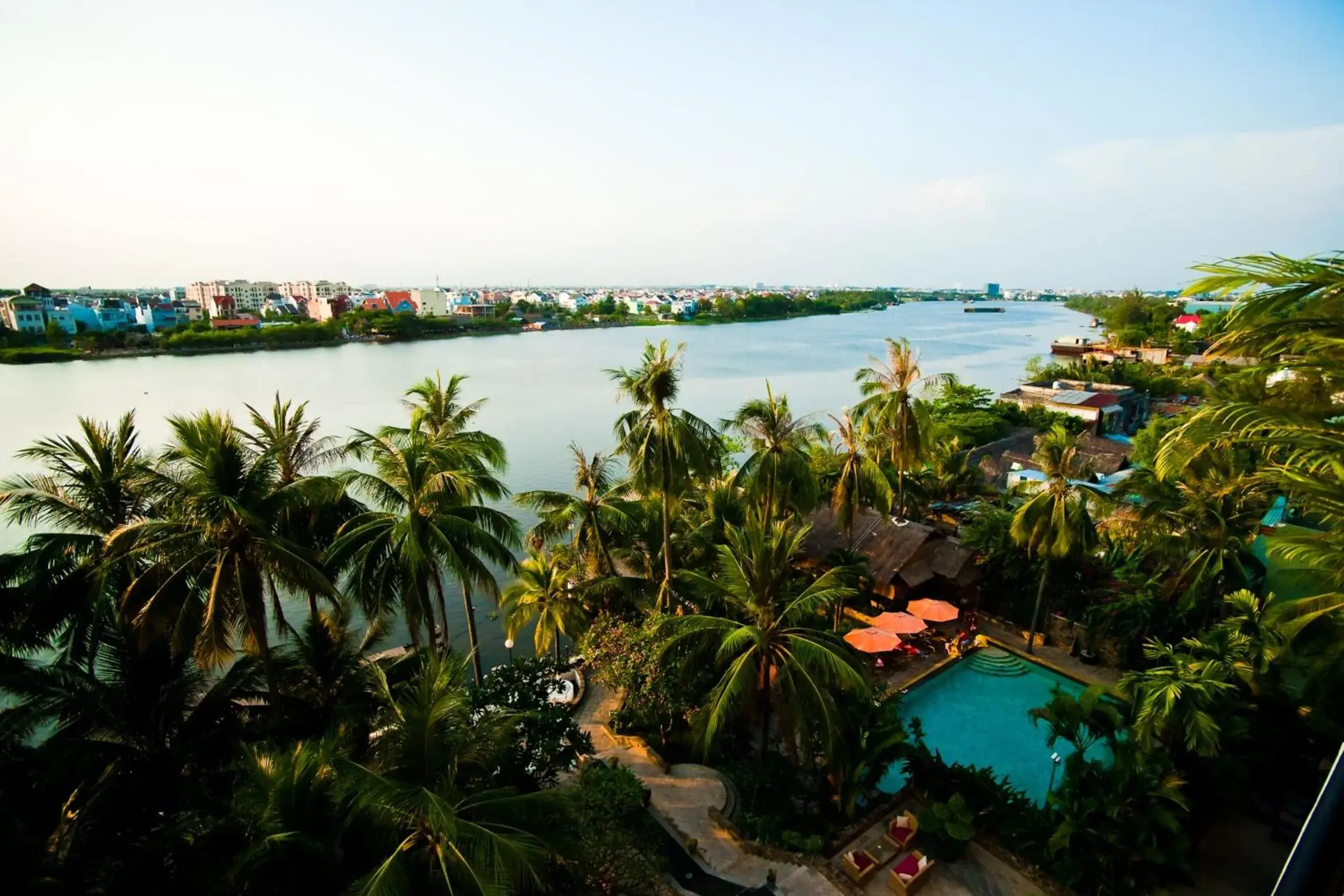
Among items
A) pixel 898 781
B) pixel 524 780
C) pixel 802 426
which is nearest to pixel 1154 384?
pixel 802 426

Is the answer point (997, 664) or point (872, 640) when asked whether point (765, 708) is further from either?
point (997, 664)

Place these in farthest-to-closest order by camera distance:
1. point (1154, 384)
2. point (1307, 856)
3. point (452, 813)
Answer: point (1154, 384) < point (452, 813) < point (1307, 856)

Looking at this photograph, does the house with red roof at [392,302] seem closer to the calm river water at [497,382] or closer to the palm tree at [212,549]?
the calm river water at [497,382]

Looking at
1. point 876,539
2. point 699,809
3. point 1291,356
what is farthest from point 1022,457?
point 1291,356

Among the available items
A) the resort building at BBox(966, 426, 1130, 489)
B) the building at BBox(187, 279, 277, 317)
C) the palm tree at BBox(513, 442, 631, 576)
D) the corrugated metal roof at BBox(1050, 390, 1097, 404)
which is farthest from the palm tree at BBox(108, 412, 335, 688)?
the building at BBox(187, 279, 277, 317)

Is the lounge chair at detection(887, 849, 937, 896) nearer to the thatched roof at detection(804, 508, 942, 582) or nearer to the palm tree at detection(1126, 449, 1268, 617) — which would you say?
the palm tree at detection(1126, 449, 1268, 617)

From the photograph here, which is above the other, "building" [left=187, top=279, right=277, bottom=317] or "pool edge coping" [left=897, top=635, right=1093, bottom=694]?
"building" [left=187, top=279, right=277, bottom=317]

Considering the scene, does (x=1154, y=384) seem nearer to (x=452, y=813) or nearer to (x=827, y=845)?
(x=827, y=845)
